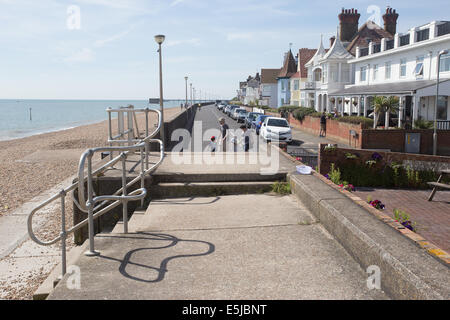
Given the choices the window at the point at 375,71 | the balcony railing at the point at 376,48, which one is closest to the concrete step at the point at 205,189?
the window at the point at 375,71

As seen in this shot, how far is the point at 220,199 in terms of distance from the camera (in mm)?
7383

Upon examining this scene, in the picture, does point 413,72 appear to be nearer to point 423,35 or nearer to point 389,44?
point 423,35

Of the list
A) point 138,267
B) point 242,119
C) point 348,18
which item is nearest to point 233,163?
point 138,267

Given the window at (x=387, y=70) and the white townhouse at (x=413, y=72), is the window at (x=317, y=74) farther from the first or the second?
the window at (x=387, y=70)

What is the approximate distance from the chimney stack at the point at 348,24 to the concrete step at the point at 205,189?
1720 inches

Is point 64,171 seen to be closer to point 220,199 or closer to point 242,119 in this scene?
point 220,199

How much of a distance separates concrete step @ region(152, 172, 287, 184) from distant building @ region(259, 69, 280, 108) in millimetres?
82435

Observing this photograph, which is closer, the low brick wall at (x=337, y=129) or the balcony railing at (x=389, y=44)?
the low brick wall at (x=337, y=129)

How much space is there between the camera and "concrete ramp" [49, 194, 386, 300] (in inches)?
148

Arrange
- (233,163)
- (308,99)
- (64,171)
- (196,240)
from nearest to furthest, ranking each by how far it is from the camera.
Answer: (196,240), (233,163), (64,171), (308,99)

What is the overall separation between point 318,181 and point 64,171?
12.9 m

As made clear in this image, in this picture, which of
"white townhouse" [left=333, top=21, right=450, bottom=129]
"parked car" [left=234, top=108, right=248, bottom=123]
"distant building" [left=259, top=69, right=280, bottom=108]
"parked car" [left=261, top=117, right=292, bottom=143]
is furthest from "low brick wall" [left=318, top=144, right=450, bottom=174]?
"distant building" [left=259, top=69, right=280, bottom=108]

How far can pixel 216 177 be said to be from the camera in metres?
8.11

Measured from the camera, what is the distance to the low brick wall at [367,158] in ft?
40.1
